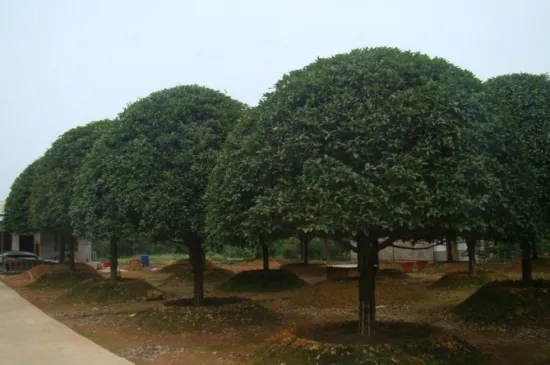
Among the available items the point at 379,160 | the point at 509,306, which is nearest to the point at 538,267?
the point at 509,306

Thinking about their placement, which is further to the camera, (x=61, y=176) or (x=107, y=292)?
(x=61, y=176)

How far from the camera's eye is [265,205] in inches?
267

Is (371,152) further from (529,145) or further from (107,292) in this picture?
(107,292)

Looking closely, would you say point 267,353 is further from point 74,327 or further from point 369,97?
point 74,327

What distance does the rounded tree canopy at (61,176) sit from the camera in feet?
59.6

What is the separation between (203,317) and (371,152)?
6.12 meters

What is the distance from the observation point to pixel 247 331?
1056 cm

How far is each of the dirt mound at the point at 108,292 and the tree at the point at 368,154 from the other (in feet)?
31.4

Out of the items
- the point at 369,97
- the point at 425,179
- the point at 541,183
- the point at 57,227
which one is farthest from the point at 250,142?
the point at 57,227

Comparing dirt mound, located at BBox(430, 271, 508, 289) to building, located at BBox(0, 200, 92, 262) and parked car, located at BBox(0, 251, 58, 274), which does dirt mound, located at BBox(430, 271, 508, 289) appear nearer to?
parked car, located at BBox(0, 251, 58, 274)

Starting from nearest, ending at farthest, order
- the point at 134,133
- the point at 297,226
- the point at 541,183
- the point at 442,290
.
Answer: the point at 297,226 → the point at 541,183 → the point at 134,133 → the point at 442,290

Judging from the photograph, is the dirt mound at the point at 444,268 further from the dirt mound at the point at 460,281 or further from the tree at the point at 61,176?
the tree at the point at 61,176

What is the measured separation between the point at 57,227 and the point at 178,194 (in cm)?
1016

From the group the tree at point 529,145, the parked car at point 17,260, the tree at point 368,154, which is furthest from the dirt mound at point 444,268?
the parked car at point 17,260
